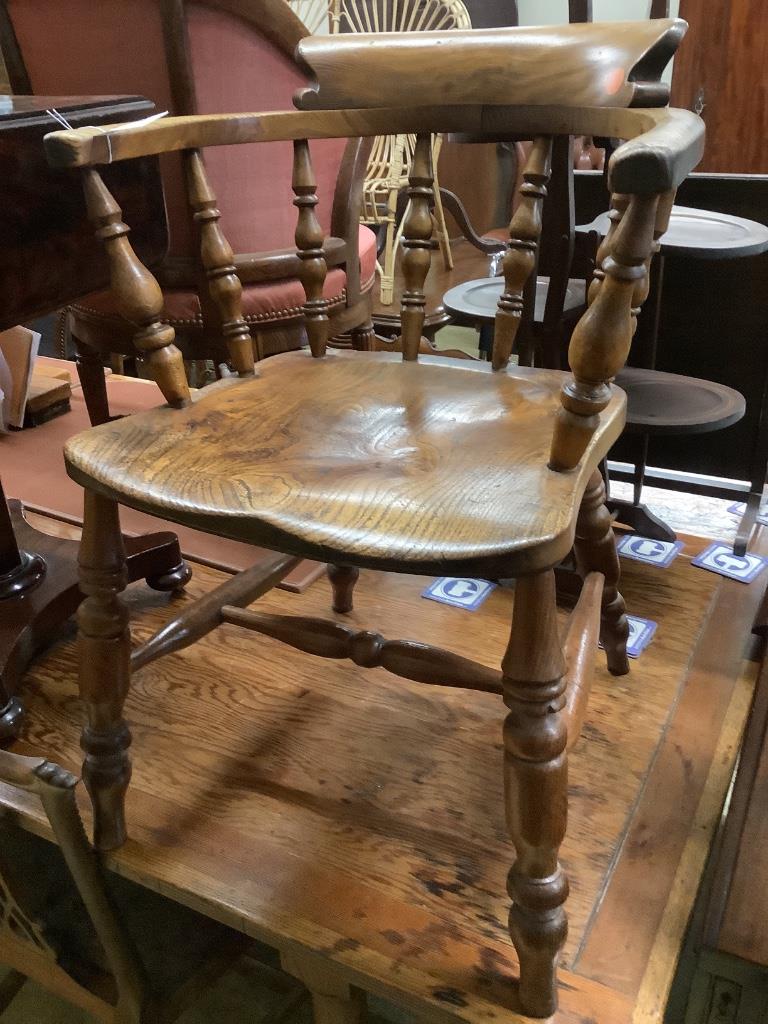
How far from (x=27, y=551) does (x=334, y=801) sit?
2.15ft

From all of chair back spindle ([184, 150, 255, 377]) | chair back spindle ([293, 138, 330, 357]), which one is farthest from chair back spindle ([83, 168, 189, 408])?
chair back spindle ([293, 138, 330, 357])

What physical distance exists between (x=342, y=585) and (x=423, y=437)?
1.60 ft

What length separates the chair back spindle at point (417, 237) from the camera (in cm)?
101

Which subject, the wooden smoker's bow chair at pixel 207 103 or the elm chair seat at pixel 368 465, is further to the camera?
the wooden smoker's bow chair at pixel 207 103

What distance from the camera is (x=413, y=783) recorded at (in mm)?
1026

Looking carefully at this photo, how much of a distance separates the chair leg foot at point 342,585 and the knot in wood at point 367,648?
0.99 ft

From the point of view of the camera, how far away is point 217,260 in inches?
38.2

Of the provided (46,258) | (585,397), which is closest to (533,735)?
(585,397)

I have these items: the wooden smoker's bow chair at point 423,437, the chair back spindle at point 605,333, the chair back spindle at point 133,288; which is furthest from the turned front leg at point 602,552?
the chair back spindle at point 133,288

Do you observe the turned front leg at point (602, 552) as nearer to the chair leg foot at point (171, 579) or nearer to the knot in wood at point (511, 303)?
the knot in wood at point (511, 303)

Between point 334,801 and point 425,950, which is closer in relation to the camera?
point 425,950

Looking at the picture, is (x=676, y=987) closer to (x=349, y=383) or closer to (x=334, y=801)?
(x=334, y=801)

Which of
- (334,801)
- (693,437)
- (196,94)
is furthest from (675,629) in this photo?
(196,94)

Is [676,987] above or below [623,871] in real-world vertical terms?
below
